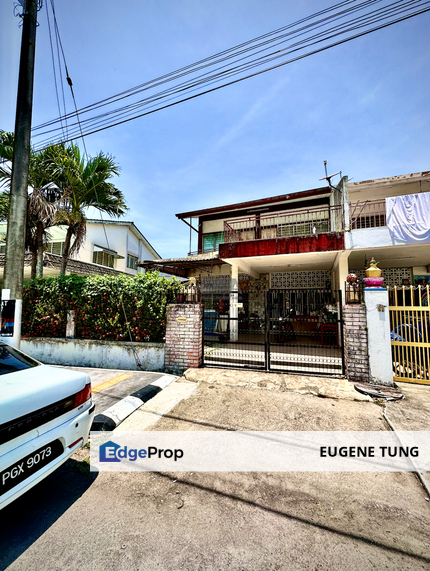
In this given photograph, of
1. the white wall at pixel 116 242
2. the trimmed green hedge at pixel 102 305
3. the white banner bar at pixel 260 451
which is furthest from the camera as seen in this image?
the white wall at pixel 116 242

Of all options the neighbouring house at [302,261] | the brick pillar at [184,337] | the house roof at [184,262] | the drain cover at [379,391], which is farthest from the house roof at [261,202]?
the drain cover at [379,391]

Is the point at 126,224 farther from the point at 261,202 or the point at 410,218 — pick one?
the point at 410,218

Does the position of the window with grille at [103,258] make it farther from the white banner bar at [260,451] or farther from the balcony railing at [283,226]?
the white banner bar at [260,451]

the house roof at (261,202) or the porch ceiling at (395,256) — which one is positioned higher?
the house roof at (261,202)

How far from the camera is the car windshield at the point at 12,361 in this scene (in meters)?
2.44

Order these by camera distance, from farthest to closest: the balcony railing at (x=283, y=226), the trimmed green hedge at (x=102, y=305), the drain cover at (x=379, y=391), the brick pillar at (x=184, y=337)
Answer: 1. the balcony railing at (x=283, y=226)
2. the trimmed green hedge at (x=102, y=305)
3. the brick pillar at (x=184, y=337)
4. the drain cover at (x=379, y=391)

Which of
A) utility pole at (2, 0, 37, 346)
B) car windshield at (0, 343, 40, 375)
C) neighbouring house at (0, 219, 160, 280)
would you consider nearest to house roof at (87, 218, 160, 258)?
neighbouring house at (0, 219, 160, 280)

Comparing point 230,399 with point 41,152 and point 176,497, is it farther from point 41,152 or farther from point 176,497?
point 41,152

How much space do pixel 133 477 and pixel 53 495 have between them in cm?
69

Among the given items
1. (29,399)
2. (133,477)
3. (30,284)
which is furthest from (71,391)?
(30,284)

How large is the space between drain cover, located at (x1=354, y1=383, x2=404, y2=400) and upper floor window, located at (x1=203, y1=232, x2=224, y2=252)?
36.4ft

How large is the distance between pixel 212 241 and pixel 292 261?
19.2 feet

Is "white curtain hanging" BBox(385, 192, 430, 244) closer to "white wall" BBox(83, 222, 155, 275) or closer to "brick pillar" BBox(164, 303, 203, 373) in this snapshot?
"brick pillar" BBox(164, 303, 203, 373)

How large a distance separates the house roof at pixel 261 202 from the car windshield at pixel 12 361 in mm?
12109
